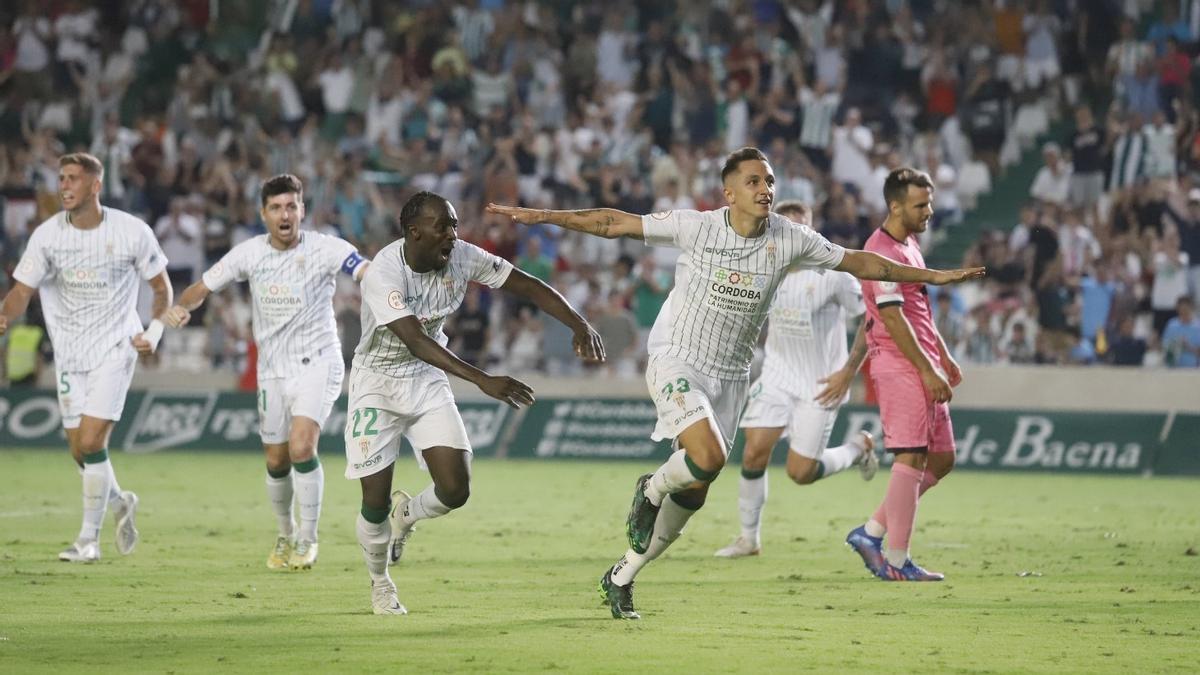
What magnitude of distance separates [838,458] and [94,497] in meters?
5.45

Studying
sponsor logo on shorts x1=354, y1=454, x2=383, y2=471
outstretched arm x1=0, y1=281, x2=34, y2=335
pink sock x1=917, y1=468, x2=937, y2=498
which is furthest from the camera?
outstretched arm x1=0, y1=281, x2=34, y2=335

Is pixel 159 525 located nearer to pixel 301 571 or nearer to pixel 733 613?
pixel 301 571

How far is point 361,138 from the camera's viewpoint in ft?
91.7

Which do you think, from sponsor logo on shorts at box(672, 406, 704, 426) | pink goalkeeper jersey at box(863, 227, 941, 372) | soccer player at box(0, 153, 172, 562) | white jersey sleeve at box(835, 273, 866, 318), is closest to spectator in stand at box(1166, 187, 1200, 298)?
white jersey sleeve at box(835, 273, 866, 318)

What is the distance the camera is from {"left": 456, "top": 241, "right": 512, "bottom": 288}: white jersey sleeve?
976 centimetres

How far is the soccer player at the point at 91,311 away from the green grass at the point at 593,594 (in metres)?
0.61

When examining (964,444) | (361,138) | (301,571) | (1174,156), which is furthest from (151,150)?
(301,571)

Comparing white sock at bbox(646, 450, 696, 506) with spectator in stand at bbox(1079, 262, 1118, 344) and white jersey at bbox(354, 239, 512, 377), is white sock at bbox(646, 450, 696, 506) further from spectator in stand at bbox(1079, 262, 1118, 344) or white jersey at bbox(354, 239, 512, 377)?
spectator in stand at bbox(1079, 262, 1118, 344)

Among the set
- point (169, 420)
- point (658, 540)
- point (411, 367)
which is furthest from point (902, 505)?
point (169, 420)

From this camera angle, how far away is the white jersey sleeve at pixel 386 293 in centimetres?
930

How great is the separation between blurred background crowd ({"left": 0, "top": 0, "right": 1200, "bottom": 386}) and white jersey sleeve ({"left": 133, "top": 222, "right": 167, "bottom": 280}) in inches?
428

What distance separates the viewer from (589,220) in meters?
9.28

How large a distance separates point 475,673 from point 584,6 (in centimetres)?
2281

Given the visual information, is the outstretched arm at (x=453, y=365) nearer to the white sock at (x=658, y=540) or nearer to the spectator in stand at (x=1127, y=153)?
the white sock at (x=658, y=540)
